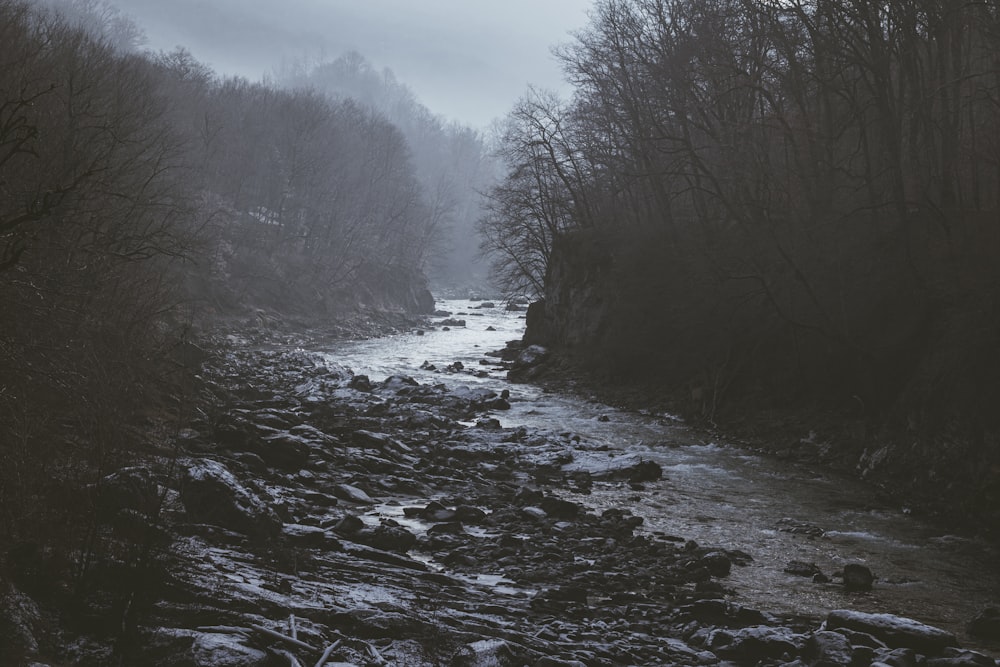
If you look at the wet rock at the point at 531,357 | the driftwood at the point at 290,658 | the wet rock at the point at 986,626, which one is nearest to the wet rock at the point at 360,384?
the wet rock at the point at 531,357

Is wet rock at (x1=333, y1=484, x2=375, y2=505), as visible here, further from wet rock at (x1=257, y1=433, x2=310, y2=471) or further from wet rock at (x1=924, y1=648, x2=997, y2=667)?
wet rock at (x1=924, y1=648, x2=997, y2=667)

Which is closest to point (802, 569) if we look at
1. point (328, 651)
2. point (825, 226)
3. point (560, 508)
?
point (560, 508)

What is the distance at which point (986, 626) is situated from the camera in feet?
25.7

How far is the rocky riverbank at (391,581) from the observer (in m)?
5.88

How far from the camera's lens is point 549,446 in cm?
1797

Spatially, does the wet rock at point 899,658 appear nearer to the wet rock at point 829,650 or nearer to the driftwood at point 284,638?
the wet rock at point 829,650

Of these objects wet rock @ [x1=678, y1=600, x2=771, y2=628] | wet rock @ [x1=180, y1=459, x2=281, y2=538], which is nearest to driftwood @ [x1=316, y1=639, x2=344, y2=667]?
wet rock @ [x1=180, y1=459, x2=281, y2=538]

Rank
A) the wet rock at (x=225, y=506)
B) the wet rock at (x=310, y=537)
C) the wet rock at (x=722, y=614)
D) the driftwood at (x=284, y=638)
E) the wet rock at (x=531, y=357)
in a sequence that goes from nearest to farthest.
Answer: the driftwood at (x=284, y=638)
the wet rock at (x=722, y=614)
the wet rock at (x=225, y=506)
the wet rock at (x=310, y=537)
the wet rock at (x=531, y=357)

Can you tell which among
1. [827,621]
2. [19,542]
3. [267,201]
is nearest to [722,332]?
[827,621]

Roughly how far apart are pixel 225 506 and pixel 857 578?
745cm

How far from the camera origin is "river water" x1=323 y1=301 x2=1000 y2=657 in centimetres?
886

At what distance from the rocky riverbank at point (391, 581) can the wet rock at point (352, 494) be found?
0.04 meters

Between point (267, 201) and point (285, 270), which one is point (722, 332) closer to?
point (285, 270)

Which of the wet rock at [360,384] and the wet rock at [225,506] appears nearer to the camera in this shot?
the wet rock at [225,506]
